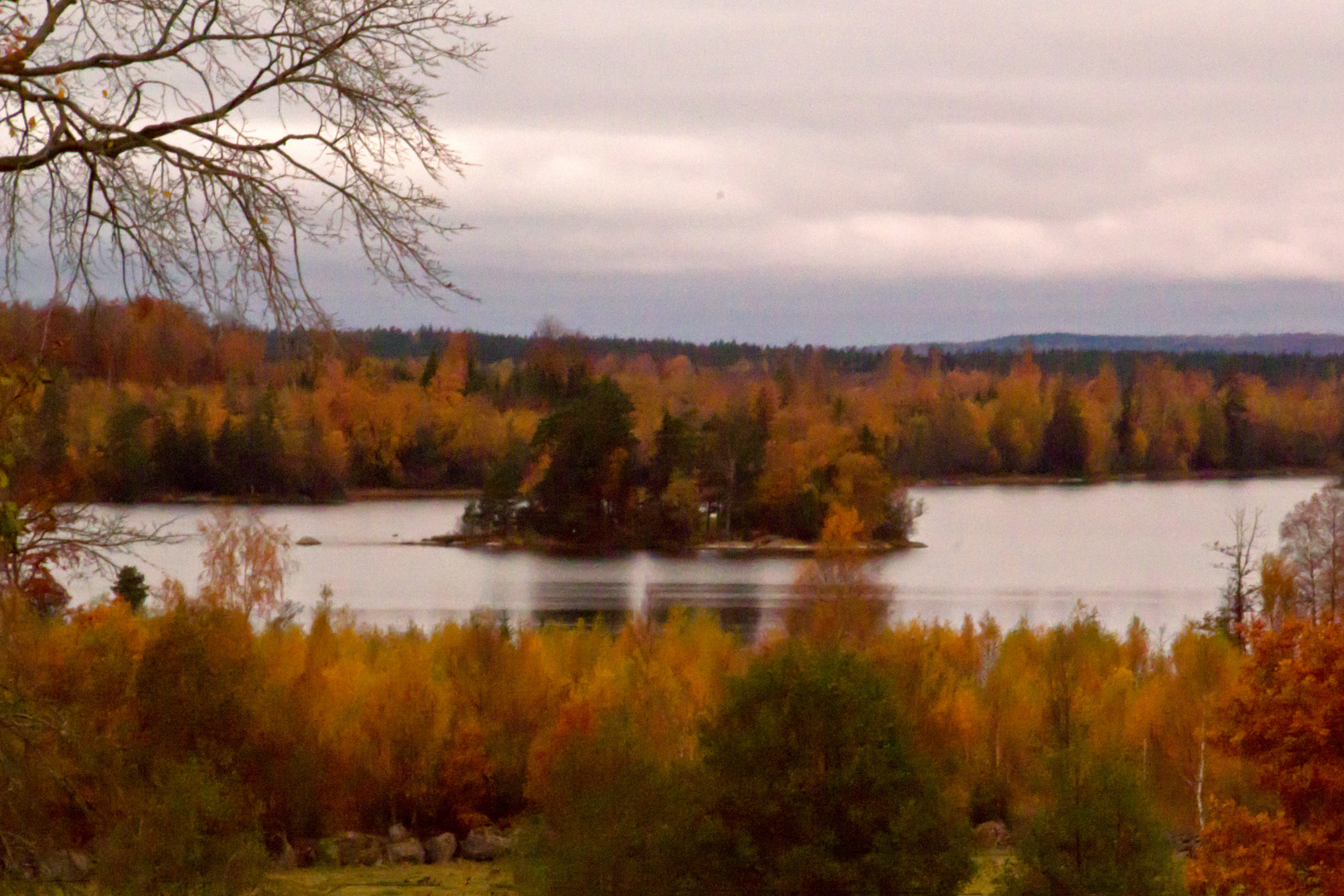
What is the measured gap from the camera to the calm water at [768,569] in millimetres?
50250

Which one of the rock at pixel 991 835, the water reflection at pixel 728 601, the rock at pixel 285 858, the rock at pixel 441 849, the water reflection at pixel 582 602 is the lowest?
the rock at pixel 991 835

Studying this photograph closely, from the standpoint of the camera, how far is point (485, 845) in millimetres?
27688

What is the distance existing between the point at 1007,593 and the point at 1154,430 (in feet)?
204

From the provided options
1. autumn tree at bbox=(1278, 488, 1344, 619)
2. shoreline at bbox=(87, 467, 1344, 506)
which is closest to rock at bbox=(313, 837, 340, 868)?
autumn tree at bbox=(1278, 488, 1344, 619)

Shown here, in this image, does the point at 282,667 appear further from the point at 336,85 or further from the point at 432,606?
the point at 336,85

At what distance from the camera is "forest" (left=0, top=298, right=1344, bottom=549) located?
7312 cm

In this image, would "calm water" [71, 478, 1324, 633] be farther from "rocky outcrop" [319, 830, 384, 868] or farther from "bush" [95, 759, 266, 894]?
"bush" [95, 759, 266, 894]

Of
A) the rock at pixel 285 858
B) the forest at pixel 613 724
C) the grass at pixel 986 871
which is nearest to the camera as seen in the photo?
the forest at pixel 613 724

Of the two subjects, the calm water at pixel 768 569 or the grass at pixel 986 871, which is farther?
the calm water at pixel 768 569

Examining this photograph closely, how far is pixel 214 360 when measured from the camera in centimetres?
627

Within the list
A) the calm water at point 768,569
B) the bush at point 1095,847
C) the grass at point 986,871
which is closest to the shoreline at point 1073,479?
the calm water at point 768,569

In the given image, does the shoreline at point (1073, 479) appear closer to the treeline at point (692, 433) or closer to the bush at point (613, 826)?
the treeline at point (692, 433)

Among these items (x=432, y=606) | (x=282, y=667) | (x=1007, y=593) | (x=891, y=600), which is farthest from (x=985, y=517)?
(x=282, y=667)

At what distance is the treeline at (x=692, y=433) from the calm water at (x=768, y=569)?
341 cm
